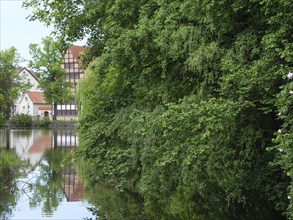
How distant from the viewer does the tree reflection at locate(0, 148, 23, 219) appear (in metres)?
13.9

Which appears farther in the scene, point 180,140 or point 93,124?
point 93,124

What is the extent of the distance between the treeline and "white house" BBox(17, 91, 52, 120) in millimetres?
71127

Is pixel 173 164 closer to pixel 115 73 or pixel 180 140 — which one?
pixel 180 140

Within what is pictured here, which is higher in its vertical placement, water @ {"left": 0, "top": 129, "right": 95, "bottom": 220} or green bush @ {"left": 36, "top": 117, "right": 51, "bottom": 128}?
green bush @ {"left": 36, "top": 117, "right": 51, "bottom": 128}

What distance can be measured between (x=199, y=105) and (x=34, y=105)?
78601mm

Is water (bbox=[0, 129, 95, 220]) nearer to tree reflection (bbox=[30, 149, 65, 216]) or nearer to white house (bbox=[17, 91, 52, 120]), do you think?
tree reflection (bbox=[30, 149, 65, 216])

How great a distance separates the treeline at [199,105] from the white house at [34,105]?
71.1m

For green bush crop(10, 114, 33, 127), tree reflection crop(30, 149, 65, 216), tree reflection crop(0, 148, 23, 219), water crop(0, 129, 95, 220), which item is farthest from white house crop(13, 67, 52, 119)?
tree reflection crop(30, 149, 65, 216)

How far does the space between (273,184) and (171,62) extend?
341 centimetres

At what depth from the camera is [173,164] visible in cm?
1004

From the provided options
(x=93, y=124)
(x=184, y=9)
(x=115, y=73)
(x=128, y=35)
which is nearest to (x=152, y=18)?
(x=128, y=35)

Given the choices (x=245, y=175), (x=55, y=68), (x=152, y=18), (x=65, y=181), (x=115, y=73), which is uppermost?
(x=55, y=68)

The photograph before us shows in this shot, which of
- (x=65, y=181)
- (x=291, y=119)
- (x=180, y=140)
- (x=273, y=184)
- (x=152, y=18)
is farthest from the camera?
(x=65, y=181)

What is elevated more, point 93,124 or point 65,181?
point 93,124
